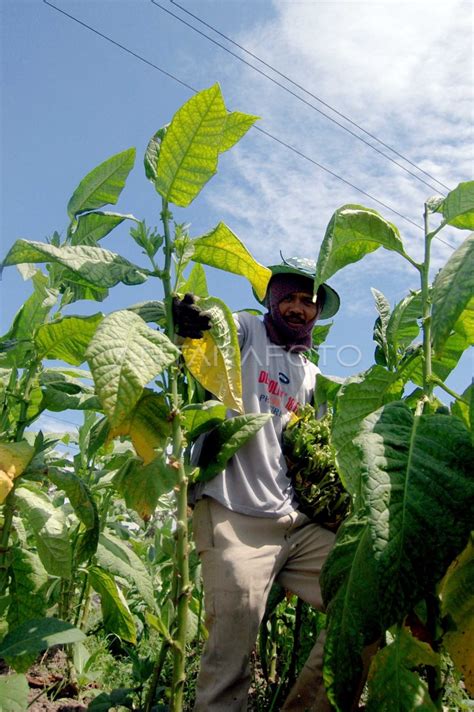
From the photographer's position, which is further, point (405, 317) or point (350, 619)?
point (405, 317)

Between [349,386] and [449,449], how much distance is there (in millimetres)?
422

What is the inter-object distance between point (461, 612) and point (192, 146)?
47.2 inches

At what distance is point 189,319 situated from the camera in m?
1.65

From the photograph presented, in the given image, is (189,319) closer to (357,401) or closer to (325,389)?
(357,401)

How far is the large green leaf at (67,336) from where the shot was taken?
68.1 inches

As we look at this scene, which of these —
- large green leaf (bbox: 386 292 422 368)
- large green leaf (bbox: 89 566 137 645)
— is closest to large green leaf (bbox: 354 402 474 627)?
large green leaf (bbox: 386 292 422 368)

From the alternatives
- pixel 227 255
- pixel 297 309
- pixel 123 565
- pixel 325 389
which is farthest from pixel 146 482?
pixel 297 309

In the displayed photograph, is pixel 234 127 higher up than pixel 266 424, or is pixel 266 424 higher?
pixel 234 127

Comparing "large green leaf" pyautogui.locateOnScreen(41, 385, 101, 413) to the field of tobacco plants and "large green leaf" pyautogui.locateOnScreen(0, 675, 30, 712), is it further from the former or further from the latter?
"large green leaf" pyautogui.locateOnScreen(0, 675, 30, 712)

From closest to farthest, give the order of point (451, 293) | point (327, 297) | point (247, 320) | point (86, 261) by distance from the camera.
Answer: point (451, 293), point (86, 261), point (247, 320), point (327, 297)

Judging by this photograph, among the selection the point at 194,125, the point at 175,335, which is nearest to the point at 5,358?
the point at 175,335

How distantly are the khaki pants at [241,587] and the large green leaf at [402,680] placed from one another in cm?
81

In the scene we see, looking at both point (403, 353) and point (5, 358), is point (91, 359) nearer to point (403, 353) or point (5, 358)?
point (5, 358)

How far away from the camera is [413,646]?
1.27 m
